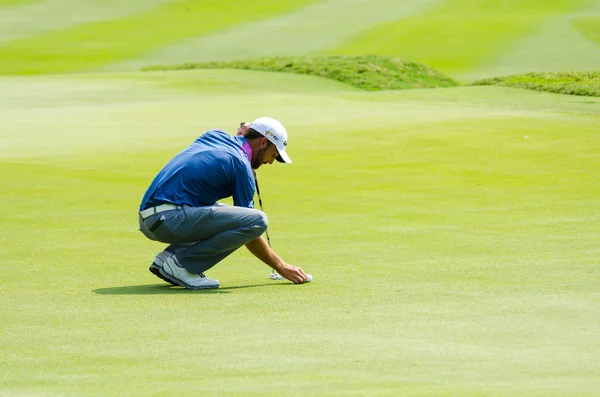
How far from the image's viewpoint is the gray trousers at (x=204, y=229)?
322 inches

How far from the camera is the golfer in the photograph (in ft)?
26.4

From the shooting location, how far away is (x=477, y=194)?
13070mm

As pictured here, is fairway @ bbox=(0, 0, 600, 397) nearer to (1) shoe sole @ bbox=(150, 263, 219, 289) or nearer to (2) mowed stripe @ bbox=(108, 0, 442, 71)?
(1) shoe sole @ bbox=(150, 263, 219, 289)

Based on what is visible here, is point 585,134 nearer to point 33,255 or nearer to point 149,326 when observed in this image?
point 33,255

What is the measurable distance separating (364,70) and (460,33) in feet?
42.0

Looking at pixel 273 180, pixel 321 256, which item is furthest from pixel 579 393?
pixel 273 180

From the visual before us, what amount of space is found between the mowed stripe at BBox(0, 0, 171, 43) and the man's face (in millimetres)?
38734

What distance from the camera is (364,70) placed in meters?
30.5

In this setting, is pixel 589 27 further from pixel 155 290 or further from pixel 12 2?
pixel 155 290

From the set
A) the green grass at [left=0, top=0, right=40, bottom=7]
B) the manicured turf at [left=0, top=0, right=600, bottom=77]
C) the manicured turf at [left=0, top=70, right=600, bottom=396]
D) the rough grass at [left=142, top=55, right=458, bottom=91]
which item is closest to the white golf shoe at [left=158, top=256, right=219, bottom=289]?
the manicured turf at [left=0, top=70, right=600, bottom=396]

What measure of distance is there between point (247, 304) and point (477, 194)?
620 centimetres

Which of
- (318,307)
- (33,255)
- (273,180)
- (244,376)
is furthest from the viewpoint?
(273,180)

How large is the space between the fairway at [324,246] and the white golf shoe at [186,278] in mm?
153

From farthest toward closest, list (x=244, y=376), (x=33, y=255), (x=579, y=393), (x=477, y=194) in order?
(x=477, y=194)
(x=33, y=255)
(x=244, y=376)
(x=579, y=393)
